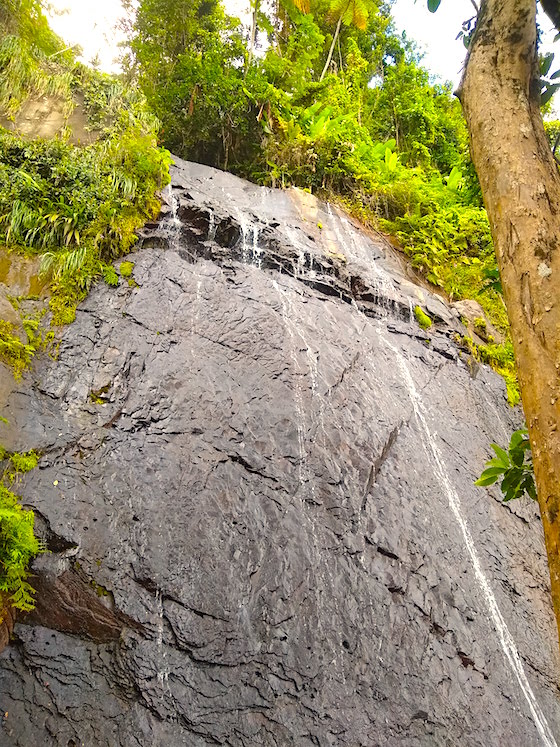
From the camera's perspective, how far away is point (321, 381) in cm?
555

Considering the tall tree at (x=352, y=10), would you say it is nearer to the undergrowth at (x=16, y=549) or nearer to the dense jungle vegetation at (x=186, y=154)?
the dense jungle vegetation at (x=186, y=154)

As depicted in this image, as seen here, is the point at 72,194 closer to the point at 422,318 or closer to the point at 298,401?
the point at 298,401

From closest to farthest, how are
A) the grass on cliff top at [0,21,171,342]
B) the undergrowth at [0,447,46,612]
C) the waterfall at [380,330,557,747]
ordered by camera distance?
the undergrowth at [0,447,46,612] → the waterfall at [380,330,557,747] → the grass on cliff top at [0,21,171,342]

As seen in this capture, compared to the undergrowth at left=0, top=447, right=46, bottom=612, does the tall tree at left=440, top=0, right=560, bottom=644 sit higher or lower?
higher

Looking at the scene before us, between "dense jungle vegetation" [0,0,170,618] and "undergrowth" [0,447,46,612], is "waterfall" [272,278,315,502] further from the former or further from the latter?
"undergrowth" [0,447,46,612]

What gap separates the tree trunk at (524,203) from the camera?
1.37 m

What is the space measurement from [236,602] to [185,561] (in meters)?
0.55

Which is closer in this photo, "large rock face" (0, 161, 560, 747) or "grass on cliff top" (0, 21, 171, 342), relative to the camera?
"large rock face" (0, 161, 560, 747)

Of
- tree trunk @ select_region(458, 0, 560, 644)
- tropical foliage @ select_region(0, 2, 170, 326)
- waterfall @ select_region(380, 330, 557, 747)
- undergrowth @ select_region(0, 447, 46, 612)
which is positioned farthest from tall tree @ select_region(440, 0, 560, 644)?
tropical foliage @ select_region(0, 2, 170, 326)

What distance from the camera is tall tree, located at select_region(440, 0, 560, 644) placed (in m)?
1.37

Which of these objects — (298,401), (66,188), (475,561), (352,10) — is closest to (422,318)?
(298,401)

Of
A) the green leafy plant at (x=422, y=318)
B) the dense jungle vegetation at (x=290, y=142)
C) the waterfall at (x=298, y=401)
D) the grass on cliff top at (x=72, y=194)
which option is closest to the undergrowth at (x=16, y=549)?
the grass on cliff top at (x=72, y=194)

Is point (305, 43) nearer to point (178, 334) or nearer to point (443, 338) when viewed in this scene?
point (443, 338)

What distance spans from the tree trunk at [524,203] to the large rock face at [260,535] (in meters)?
3.27
